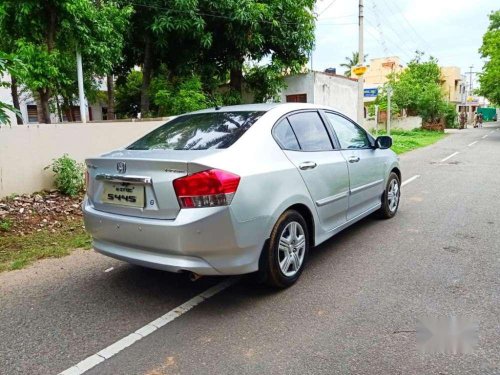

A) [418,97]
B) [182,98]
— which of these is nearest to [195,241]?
[182,98]

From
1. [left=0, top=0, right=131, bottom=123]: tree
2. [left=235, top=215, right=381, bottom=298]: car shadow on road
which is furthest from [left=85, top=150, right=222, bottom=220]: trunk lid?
[left=0, top=0, right=131, bottom=123]: tree

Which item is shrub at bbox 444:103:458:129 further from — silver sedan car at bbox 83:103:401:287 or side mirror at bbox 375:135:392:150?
silver sedan car at bbox 83:103:401:287

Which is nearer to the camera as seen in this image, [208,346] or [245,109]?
[208,346]

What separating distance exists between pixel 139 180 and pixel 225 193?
708 mm

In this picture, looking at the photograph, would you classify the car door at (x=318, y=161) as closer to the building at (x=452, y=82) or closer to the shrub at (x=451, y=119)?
the shrub at (x=451, y=119)

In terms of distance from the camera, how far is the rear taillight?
300 cm

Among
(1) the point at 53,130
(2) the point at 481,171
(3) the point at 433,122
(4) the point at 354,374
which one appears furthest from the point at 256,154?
(3) the point at 433,122

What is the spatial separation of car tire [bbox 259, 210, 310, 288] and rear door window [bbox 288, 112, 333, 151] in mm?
773

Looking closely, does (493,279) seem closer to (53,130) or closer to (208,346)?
(208,346)

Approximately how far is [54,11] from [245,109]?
5748 millimetres

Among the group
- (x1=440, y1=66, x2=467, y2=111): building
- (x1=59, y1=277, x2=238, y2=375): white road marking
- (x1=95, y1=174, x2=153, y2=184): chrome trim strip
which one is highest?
(x1=440, y1=66, x2=467, y2=111): building

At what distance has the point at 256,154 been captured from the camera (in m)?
3.41

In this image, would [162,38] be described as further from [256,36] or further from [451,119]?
[451,119]

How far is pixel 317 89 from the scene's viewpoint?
688 inches
